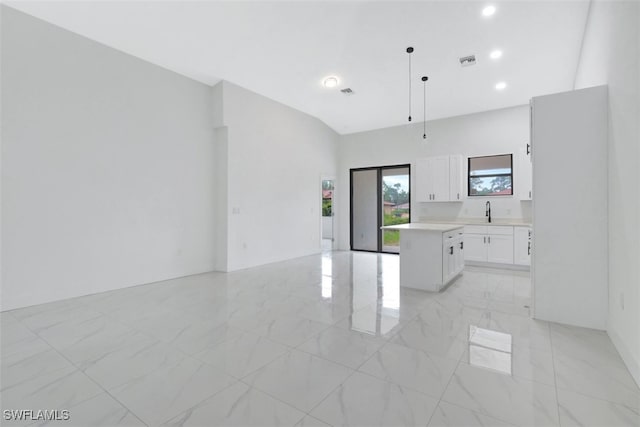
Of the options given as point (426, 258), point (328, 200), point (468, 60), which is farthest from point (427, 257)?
point (328, 200)

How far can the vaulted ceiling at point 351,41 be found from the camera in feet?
12.4

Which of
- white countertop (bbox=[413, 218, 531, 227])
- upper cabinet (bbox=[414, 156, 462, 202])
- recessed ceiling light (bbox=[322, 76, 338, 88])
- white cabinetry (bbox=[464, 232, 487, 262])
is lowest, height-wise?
white cabinetry (bbox=[464, 232, 487, 262])

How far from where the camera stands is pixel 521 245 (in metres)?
5.56

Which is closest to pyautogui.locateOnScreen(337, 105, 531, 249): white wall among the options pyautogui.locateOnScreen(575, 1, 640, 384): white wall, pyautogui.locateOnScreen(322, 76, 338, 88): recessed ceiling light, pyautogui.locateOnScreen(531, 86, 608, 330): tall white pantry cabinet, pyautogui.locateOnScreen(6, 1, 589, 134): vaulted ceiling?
pyautogui.locateOnScreen(6, 1, 589, 134): vaulted ceiling

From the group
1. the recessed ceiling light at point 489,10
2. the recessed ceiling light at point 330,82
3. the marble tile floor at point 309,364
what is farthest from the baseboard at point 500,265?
the recessed ceiling light at point 330,82

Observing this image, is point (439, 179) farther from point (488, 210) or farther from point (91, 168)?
point (91, 168)

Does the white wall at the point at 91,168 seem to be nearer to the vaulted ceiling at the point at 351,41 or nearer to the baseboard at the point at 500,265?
the vaulted ceiling at the point at 351,41

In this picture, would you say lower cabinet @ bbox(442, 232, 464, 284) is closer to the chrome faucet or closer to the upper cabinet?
the chrome faucet

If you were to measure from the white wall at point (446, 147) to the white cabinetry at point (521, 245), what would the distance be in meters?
0.54

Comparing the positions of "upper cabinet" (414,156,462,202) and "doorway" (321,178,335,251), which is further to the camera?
"doorway" (321,178,335,251)

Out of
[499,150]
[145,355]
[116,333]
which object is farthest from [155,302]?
[499,150]

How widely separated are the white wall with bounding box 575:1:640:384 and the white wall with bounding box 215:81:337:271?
5.10 metres

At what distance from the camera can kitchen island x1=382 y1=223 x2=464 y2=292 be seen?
4.14 meters

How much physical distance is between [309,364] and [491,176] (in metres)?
5.93
